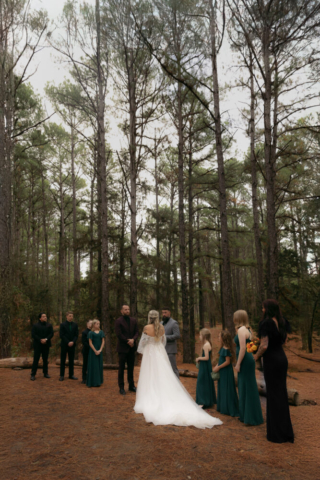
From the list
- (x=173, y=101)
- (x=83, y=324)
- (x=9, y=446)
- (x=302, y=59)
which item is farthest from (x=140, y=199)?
(x=9, y=446)

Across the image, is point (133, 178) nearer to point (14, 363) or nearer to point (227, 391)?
point (14, 363)

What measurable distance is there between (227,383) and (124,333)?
252 centimetres

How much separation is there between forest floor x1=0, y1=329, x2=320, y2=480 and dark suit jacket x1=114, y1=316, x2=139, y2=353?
103 centimetres

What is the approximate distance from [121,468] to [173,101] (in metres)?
12.8

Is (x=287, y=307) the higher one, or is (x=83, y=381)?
(x=287, y=307)

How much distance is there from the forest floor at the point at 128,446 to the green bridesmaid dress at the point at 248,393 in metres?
0.19

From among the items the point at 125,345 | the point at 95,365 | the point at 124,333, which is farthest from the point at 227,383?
the point at 95,365

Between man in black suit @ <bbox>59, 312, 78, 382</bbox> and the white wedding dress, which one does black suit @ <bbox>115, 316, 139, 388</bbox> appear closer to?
the white wedding dress

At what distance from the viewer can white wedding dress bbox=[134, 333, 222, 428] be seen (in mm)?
4955

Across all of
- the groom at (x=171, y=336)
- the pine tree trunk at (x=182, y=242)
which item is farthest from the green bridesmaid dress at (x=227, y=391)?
the pine tree trunk at (x=182, y=242)

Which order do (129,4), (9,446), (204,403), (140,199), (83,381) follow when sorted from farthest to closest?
(140,199) < (129,4) < (83,381) < (204,403) < (9,446)

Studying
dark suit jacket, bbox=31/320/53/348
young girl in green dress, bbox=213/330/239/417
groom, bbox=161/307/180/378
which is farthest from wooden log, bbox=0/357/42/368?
young girl in green dress, bbox=213/330/239/417

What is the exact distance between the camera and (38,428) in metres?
4.65

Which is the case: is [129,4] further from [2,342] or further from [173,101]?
[2,342]
